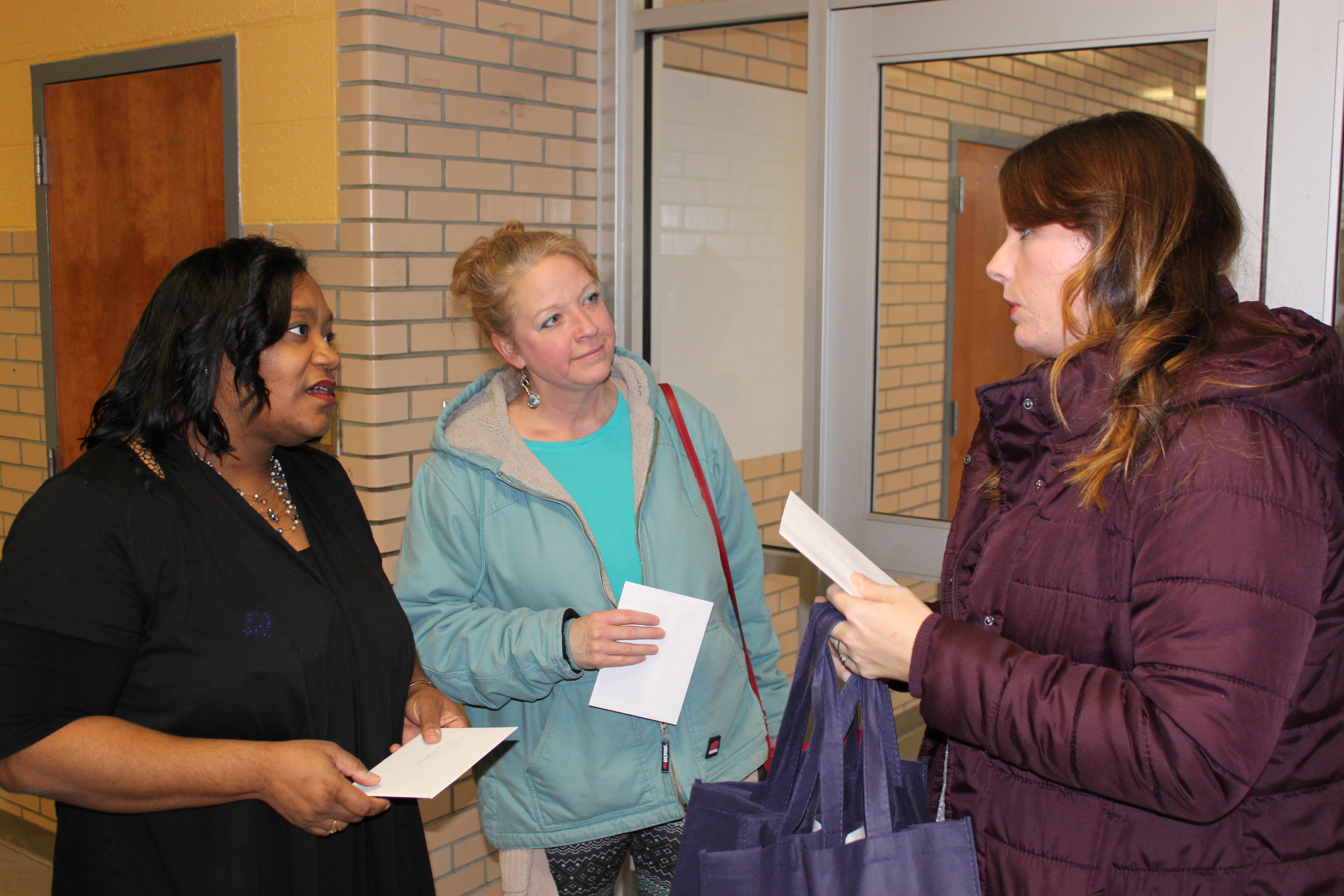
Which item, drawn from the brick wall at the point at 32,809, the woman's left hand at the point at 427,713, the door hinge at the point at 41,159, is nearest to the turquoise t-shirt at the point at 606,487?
the woman's left hand at the point at 427,713

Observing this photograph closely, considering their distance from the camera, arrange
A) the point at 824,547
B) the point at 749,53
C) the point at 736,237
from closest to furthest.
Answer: the point at 824,547, the point at 749,53, the point at 736,237

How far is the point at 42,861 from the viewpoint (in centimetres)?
425

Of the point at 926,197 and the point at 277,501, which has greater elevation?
the point at 926,197

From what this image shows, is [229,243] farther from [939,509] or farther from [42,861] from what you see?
[42,861]

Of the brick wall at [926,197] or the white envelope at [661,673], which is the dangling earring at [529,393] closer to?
the white envelope at [661,673]

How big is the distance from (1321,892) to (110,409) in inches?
75.3

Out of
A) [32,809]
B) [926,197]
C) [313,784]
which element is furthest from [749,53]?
[32,809]

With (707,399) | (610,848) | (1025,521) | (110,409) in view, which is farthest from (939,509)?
(110,409)

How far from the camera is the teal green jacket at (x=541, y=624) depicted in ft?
7.29

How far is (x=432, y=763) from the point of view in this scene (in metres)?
1.81

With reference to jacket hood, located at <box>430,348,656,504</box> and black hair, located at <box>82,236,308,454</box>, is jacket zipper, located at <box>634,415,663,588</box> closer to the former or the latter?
jacket hood, located at <box>430,348,656,504</box>

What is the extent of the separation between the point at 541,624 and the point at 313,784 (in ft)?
1.91

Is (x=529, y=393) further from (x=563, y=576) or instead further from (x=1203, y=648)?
(x=1203, y=648)

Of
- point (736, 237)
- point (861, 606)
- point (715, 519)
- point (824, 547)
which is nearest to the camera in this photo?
point (861, 606)
